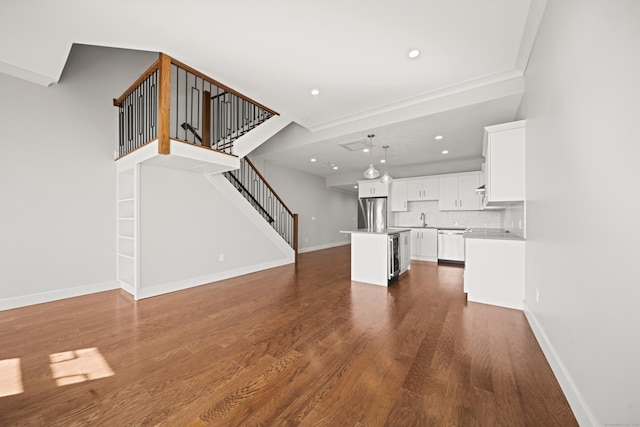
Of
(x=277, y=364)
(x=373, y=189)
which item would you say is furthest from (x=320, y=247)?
(x=277, y=364)

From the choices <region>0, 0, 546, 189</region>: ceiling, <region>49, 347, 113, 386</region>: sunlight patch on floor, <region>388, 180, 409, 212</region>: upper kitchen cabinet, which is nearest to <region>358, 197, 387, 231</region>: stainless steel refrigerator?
<region>388, 180, 409, 212</region>: upper kitchen cabinet

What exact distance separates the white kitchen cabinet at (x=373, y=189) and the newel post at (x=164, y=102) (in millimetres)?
5562

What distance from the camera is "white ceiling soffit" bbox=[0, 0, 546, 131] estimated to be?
229 centimetres

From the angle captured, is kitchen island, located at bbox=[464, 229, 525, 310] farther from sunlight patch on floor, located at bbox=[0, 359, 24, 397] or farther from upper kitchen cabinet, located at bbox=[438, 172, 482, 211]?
sunlight patch on floor, located at bbox=[0, 359, 24, 397]

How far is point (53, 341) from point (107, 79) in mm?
4198

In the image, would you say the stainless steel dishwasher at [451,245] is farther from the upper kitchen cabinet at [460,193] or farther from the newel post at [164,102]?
the newel post at [164,102]

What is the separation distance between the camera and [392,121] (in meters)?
4.18

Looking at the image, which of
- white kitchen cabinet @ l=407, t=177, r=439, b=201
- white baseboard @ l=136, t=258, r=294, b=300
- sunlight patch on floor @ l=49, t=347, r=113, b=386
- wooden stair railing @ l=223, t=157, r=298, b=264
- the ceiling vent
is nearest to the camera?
sunlight patch on floor @ l=49, t=347, r=113, b=386

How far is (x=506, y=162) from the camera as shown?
310 centimetres

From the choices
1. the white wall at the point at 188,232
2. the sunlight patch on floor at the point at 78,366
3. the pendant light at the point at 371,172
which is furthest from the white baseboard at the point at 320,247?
the sunlight patch on floor at the point at 78,366

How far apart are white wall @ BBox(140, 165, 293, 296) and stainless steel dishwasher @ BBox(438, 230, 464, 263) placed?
4.86 metres

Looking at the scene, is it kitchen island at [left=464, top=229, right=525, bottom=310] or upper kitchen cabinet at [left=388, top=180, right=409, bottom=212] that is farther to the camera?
upper kitchen cabinet at [left=388, top=180, right=409, bottom=212]

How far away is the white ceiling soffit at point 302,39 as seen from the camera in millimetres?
2293

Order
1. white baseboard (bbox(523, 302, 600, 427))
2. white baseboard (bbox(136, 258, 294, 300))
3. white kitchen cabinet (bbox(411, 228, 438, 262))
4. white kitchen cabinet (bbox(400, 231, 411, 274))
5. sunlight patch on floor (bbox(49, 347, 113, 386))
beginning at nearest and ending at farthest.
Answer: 1. white baseboard (bbox(523, 302, 600, 427))
2. sunlight patch on floor (bbox(49, 347, 113, 386))
3. white baseboard (bbox(136, 258, 294, 300))
4. white kitchen cabinet (bbox(400, 231, 411, 274))
5. white kitchen cabinet (bbox(411, 228, 438, 262))
